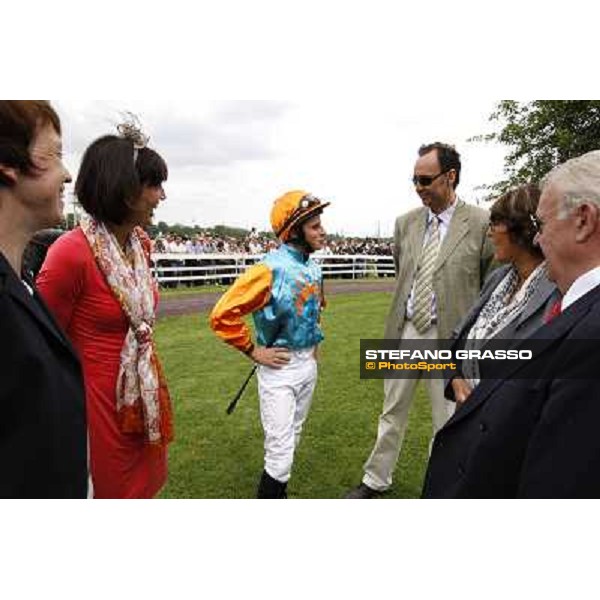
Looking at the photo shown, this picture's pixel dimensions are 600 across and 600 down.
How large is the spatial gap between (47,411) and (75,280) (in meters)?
0.71

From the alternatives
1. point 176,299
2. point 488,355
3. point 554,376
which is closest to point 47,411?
point 554,376

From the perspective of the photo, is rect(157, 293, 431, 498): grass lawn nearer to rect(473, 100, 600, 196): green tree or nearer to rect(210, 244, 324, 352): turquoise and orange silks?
rect(210, 244, 324, 352): turquoise and orange silks

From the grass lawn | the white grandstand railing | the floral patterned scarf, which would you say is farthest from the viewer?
the white grandstand railing

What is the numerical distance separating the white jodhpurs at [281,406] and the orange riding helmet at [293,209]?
0.66 metres

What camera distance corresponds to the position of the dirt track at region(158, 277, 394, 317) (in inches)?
416

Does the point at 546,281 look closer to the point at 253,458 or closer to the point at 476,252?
the point at 476,252

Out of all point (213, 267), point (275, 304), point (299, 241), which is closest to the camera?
point (275, 304)

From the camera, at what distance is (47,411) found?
127 cm

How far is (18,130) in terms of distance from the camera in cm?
121

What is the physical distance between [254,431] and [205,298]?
7.96m

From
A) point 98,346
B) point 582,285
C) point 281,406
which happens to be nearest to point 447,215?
point 281,406

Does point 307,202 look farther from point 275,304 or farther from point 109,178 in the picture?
point 109,178

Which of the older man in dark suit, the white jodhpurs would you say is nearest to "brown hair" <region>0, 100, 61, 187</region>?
the older man in dark suit

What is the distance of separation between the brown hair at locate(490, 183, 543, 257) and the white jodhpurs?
1220 millimetres
